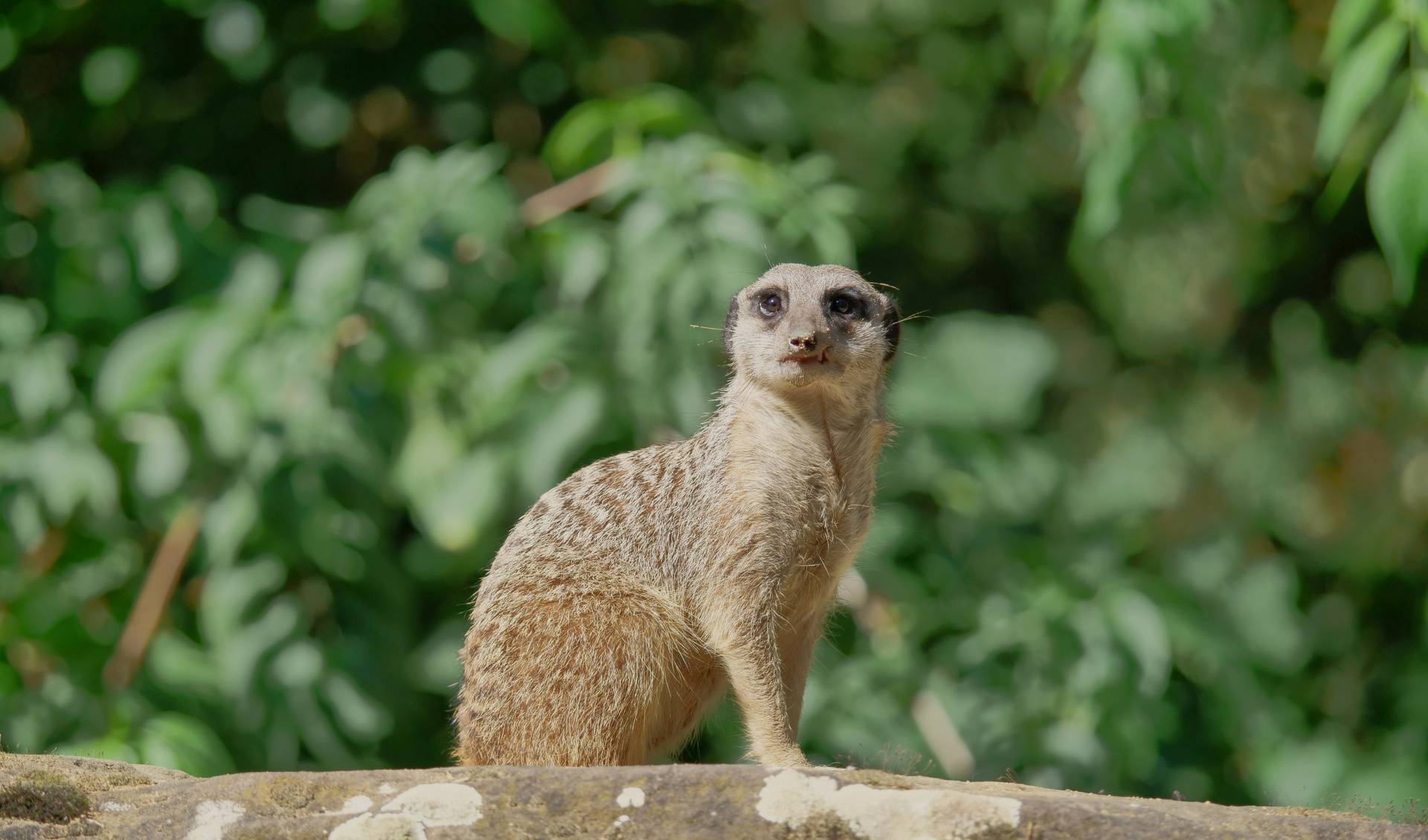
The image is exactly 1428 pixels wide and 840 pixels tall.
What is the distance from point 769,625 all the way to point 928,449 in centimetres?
200

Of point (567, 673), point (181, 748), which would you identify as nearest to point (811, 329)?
point (567, 673)

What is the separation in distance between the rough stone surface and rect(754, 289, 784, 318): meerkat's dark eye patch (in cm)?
144

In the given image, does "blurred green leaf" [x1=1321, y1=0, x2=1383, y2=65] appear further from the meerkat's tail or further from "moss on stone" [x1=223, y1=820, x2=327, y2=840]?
"moss on stone" [x1=223, y1=820, x2=327, y2=840]

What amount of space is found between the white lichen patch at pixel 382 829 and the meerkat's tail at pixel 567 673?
815 millimetres

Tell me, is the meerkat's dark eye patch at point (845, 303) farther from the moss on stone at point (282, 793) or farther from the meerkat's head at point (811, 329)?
the moss on stone at point (282, 793)

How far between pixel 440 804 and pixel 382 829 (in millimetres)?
98

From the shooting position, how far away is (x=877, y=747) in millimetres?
4797

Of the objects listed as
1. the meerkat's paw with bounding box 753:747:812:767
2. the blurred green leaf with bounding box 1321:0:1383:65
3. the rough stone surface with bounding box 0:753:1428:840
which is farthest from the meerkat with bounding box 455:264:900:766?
the blurred green leaf with bounding box 1321:0:1383:65

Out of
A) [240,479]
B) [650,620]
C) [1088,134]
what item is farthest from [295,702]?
[1088,134]

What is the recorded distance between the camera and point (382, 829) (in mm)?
2312

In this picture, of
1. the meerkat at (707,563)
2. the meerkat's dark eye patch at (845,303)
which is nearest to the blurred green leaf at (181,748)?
the meerkat at (707,563)

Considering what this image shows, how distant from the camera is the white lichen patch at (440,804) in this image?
2.34 m

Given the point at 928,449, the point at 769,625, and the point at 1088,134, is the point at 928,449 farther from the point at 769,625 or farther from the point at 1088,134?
the point at 769,625

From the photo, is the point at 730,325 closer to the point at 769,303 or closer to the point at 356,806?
the point at 769,303
